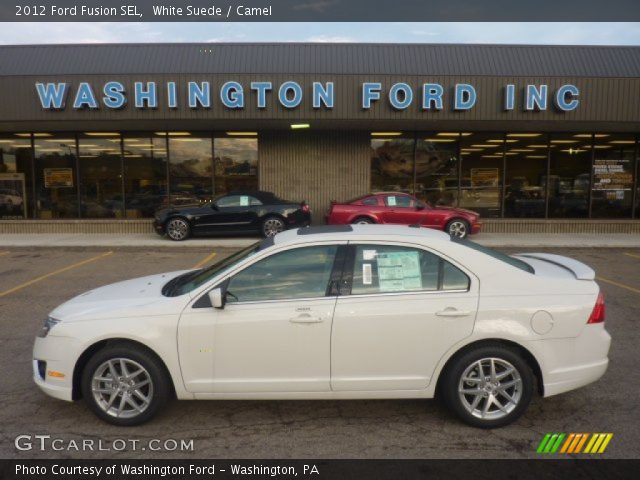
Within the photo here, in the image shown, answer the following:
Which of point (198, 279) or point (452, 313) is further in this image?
point (198, 279)

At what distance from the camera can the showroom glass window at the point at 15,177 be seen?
57.2 ft

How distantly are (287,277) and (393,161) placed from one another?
14195 mm

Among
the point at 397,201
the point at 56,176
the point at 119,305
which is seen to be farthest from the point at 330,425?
the point at 56,176

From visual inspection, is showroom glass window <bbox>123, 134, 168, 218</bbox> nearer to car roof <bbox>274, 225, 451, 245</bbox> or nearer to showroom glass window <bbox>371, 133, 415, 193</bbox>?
showroom glass window <bbox>371, 133, 415, 193</bbox>

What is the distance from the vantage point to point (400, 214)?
14.5m

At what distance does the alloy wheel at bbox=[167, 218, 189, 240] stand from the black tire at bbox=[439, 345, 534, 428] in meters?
12.1

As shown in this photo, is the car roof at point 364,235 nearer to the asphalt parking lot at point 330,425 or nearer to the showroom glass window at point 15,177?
the asphalt parking lot at point 330,425

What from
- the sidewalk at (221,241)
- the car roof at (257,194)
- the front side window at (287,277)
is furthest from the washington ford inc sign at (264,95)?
the front side window at (287,277)

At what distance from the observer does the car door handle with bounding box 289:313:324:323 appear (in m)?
3.76

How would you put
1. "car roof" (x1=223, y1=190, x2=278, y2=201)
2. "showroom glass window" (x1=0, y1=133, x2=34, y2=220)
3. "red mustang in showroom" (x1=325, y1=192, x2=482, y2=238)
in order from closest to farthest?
"red mustang in showroom" (x1=325, y1=192, x2=482, y2=238) < "car roof" (x1=223, y1=190, x2=278, y2=201) < "showroom glass window" (x1=0, y1=133, x2=34, y2=220)

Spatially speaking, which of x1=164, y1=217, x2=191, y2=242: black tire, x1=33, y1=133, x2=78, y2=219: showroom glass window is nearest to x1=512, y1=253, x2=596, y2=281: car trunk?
x1=164, y1=217, x2=191, y2=242: black tire

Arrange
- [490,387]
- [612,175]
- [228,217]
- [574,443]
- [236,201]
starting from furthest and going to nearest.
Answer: [612,175] → [236,201] → [228,217] → [490,387] → [574,443]

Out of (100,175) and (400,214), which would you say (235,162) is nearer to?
(100,175)
